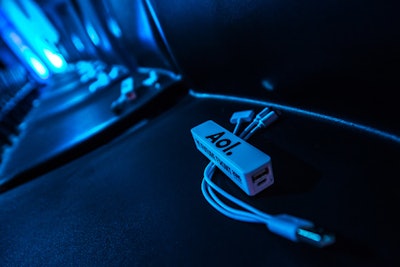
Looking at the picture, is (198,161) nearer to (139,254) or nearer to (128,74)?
(139,254)

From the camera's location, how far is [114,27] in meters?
1.32

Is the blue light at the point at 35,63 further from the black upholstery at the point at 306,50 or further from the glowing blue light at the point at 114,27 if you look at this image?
the black upholstery at the point at 306,50

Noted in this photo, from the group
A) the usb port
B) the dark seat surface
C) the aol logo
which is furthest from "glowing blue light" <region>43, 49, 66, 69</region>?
the usb port

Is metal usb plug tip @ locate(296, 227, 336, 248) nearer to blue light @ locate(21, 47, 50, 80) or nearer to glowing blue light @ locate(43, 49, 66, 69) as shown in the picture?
glowing blue light @ locate(43, 49, 66, 69)

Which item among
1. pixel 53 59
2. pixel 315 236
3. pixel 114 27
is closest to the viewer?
pixel 315 236

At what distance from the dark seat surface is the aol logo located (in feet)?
0.18

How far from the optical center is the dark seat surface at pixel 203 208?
10.8 inches

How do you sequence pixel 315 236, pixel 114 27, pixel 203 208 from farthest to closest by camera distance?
pixel 114 27 → pixel 203 208 → pixel 315 236

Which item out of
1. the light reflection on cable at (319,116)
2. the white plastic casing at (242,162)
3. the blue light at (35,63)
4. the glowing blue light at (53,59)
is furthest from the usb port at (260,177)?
the blue light at (35,63)

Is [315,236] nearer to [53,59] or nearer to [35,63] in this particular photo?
[53,59]

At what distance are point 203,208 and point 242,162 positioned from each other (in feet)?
0.33

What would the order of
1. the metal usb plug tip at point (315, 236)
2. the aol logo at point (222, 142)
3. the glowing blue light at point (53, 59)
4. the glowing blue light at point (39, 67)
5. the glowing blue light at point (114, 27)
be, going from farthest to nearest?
the glowing blue light at point (39, 67) < the glowing blue light at point (53, 59) < the glowing blue light at point (114, 27) < the aol logo at point (222, 142) < the metal usb plug tip at point (315, 236)

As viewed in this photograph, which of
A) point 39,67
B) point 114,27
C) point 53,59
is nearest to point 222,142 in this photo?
point 114,27

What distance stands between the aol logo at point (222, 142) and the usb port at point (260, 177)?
0.05 m
